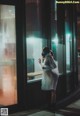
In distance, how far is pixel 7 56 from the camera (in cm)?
1004

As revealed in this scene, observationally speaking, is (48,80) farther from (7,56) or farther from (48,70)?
(7,56)

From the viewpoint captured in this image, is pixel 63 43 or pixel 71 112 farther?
pixel 63 43

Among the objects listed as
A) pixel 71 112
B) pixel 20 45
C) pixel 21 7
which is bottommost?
pixel 71 112

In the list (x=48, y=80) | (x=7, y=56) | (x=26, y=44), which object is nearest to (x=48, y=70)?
(x=48, y=80)

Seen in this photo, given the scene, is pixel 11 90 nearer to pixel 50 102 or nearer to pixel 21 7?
pixel 50 102

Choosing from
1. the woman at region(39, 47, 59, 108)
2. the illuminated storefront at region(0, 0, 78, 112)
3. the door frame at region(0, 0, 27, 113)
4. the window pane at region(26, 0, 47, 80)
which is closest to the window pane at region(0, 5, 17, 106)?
the illuminated storefront at region(0, 0, 78, 112)

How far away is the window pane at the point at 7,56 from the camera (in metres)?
9.95

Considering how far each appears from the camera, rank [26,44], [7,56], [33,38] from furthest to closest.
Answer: [33,38] < [26,44] < [7,56]

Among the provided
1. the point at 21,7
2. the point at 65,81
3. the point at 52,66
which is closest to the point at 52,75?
the point at 52,66

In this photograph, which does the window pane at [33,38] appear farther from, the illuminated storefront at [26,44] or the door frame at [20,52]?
the door frame at [20,52]

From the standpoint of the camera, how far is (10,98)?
33.4 feet

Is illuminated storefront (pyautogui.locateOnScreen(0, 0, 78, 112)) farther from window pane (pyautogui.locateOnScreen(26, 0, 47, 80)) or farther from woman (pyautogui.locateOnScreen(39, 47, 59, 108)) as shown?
woman (pyautogui.locateOnScreen(39, 47, 59, 108))

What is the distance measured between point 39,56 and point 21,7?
1.90m

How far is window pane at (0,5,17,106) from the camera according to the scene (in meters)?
9.95
